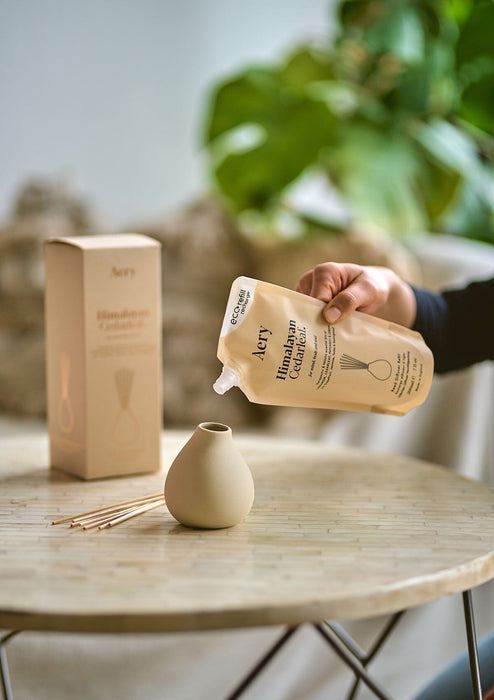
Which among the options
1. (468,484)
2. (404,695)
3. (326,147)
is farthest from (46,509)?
(326,147)

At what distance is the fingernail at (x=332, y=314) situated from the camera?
→ 28.6 inches

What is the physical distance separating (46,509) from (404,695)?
2.88ft

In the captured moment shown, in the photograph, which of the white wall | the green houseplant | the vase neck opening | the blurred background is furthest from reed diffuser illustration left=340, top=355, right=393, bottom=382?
the white wall

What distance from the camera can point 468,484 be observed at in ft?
2.87

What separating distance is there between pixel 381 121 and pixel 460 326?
3.92ft

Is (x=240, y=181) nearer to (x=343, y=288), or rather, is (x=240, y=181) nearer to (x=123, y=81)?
(x=123, y=81)

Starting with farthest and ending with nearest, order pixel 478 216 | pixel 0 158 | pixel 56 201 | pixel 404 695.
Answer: pixel 0 158, pixel 478 216, pixel 56 201, pixel 404 695

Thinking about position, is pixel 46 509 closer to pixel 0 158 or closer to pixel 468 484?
pixel 468 484

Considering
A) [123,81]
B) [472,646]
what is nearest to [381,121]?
[123,81]

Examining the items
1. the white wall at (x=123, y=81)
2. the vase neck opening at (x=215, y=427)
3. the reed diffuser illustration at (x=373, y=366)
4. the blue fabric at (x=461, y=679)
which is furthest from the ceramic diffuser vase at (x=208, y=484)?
the white wall at (x=123, y=81)

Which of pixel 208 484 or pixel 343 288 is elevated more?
pixel 343 288

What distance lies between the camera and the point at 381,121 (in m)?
2.04

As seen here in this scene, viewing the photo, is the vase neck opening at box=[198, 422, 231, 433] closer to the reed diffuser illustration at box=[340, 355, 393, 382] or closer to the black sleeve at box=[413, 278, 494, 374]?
the reed diffuser illustration at box=[340, 355, 393, 382]

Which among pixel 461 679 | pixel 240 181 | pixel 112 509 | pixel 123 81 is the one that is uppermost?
pixel 123 81
